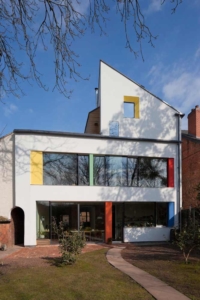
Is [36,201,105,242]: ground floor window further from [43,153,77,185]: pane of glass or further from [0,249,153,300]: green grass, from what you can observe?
[0,249,153,300]: green grass

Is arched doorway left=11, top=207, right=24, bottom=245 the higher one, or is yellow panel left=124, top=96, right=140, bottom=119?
yellow panel left=124, top=96, right=140, bottom=119

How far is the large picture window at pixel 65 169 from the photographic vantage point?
54.5ft

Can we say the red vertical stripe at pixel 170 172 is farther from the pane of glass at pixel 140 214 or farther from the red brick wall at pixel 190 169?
the red brick wall at pixel 190 169

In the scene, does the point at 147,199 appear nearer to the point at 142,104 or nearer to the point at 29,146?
the point at 142,104

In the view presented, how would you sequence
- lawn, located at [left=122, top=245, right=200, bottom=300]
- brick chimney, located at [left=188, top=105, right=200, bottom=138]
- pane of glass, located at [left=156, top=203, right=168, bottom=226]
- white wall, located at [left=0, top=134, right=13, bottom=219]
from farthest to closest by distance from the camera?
brick chimney, located at [left=188, top=105, right=200, bottom=138] < pane of glass, located at [left=156, top=203, right=168, bottom=226] < white wall, located at [left=0, top=134, right=13, bottom=219] < lawn, located at [left=122, top=245, right=200, bottom=300]

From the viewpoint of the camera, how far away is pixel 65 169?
16891mm

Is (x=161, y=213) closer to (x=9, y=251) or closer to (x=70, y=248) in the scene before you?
(x=9, y=251)

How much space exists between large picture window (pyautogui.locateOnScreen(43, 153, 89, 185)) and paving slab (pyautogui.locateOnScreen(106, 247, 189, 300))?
21.8ft

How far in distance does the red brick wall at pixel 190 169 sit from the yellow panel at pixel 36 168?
11152 mm

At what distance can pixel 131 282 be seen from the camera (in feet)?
25.5

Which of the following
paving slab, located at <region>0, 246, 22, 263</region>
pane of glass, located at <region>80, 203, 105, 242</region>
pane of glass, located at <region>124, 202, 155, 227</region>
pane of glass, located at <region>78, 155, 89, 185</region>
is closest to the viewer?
paving slab, located at <region>0, 246, 22, 263</region>

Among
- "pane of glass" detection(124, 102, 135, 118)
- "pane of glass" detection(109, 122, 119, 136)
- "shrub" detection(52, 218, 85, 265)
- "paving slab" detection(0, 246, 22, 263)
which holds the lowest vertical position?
"paving slab" detection(0, 246, 22, 263)

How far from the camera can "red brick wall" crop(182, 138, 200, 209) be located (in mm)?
21297

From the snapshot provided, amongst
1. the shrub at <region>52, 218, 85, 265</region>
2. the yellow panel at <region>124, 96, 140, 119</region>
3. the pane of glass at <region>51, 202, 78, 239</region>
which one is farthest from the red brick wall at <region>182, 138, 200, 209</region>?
the shrub at <region>52, 218, 85, 265</region>
